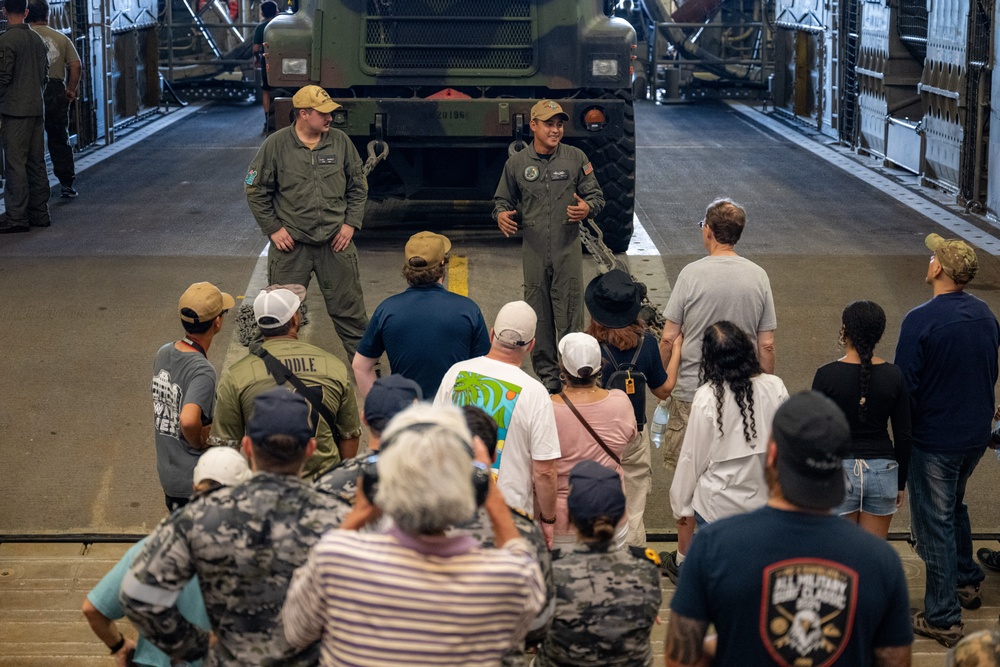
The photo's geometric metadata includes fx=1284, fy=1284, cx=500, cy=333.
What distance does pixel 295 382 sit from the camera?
15.1 ft

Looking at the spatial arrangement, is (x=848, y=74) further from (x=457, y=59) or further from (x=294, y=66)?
(x=294, y=66)

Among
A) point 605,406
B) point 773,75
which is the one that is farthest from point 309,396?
point 773,75

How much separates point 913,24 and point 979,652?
1439cm

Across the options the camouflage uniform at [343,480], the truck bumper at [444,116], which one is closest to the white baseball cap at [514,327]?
the camouflage uniform at [343,480]

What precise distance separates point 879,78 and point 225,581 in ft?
48.3

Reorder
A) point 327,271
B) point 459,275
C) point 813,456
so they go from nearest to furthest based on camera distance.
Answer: point 813,456
point 327,271
point 459,275

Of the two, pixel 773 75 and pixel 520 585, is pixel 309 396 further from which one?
pixel 773 75

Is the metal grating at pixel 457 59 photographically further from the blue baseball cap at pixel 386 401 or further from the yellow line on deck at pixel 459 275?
the blue baseball cap at pixel 386 401

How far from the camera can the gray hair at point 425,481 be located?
275cm

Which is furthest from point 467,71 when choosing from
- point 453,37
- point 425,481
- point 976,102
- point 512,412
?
point 425,481

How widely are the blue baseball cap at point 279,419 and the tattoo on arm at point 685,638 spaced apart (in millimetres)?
1050

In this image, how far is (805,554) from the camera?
293cm

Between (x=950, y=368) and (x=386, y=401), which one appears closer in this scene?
(x=386, y=401)

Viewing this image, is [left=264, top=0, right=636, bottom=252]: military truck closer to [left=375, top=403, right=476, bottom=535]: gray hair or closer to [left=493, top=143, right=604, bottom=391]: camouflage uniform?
[left=493, top=143, right=604, bottom=391]: camouflage uniform
